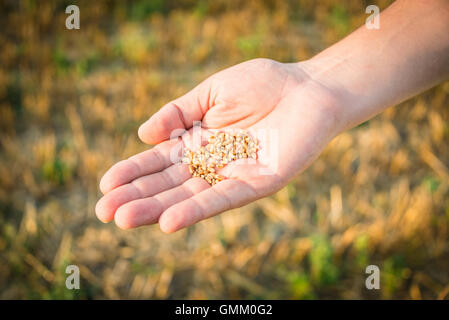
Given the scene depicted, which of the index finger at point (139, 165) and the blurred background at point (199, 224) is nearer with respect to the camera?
the index finger at point (139, 165)

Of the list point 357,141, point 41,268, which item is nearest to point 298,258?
point 357,141

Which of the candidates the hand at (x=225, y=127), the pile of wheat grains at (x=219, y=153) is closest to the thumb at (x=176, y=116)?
the hand at (x=225, y=127)

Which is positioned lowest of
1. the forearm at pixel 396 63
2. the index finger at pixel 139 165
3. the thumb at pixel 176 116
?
the index finger at pixel 139 165

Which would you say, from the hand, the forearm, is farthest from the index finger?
the forearm

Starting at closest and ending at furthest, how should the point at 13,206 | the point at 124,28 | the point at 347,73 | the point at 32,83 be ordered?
the point at 347,73 < the point at 13,206 < the point at 32,83 < the point at 124,28

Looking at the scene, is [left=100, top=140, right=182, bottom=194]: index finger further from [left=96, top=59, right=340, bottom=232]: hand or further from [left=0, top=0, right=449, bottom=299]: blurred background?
[left=0, top=0, right=449, bottom=299]: blurred background

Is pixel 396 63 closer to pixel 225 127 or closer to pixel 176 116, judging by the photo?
pixel 225 127

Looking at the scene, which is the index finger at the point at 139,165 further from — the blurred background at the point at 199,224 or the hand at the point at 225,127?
the blurred background at the point at 199,224

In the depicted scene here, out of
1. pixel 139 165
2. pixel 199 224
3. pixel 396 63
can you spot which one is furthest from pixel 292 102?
pixel 199 224
